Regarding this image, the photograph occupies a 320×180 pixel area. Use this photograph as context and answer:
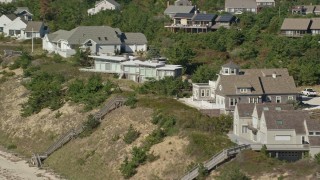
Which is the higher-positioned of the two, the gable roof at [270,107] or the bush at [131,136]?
the gable roof at [270,107]

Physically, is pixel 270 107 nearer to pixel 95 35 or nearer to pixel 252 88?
pixel 252 88

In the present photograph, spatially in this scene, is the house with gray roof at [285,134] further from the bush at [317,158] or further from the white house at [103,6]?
the white house at [103,6]

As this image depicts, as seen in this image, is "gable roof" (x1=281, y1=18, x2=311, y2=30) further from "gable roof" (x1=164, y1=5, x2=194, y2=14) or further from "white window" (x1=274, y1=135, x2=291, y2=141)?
"white window" (x1=274, y1=135, x2=291, y2=141)

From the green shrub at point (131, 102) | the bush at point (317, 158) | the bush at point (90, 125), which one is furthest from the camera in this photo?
the green shrub at point (131, 102)

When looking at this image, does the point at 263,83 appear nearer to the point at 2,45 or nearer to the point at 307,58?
the point at 307,58

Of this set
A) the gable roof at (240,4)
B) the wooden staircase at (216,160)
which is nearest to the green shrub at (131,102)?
the wooden staircase at (216,160)

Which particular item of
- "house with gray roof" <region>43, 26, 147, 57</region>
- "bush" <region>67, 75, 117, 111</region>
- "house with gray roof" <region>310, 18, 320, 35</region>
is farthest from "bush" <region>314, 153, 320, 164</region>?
"house with gray roof" <region>310, 18, 320, 35</region>

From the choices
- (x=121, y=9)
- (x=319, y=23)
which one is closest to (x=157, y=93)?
(x=319, y=23)
